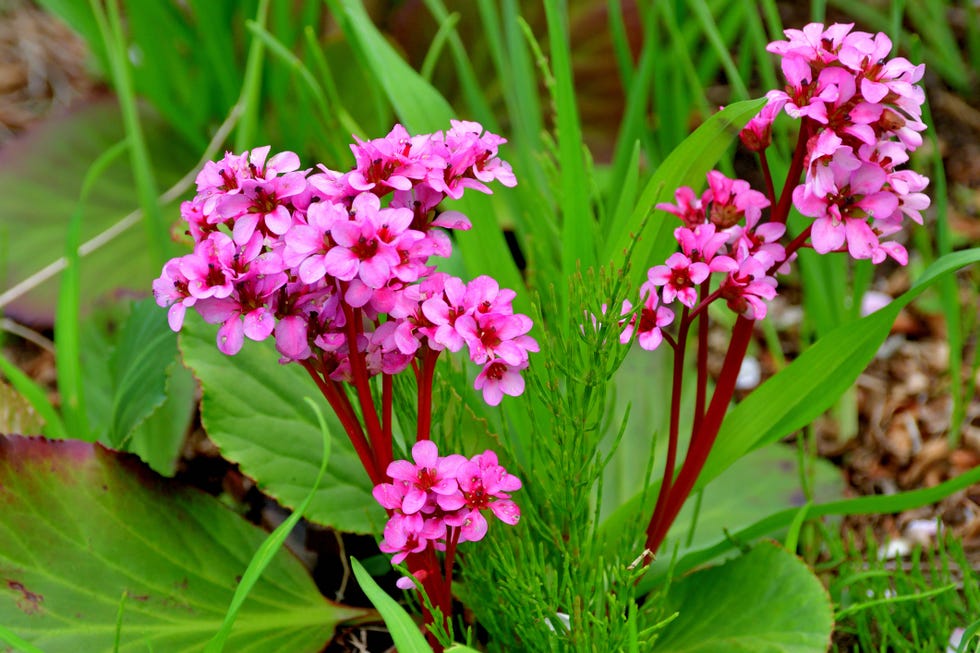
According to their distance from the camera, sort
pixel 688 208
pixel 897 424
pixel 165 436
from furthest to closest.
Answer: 1. pixel 897 424
2. pixel 165 436
3. pixel 688 208

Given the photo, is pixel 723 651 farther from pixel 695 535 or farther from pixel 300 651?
pixel 300 651

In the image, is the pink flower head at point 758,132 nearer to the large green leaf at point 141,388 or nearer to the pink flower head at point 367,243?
the pink flower head at point 367,243

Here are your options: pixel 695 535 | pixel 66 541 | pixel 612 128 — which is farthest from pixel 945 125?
pixel 66 541

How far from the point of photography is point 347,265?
2.22ft

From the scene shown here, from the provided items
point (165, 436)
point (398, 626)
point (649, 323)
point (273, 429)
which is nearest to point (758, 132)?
point (649, 323)

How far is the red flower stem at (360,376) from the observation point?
0.75 meters

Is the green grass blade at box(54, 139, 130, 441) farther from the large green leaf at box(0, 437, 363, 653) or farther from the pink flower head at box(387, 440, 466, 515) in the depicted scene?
the pink flower head at box(387, 440, 466, 515)

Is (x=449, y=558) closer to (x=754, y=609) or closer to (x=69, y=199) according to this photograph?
(x=754, y=609)

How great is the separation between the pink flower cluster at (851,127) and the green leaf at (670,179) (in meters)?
0.07

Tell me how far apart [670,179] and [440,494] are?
389 mm

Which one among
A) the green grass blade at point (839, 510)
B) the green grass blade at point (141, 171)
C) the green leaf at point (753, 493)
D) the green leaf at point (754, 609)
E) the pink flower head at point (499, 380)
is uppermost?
the green grass blade at point (141, 171)

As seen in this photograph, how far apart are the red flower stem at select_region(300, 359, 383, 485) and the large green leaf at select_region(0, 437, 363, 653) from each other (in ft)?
1.00

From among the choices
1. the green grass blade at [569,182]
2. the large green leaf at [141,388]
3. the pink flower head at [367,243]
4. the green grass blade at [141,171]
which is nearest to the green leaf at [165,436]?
the large green leaf at [141,388]

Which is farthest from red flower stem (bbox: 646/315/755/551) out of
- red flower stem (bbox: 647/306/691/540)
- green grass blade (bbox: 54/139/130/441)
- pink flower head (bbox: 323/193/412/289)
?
green grass blade (bbox: 54/139/130/441)
